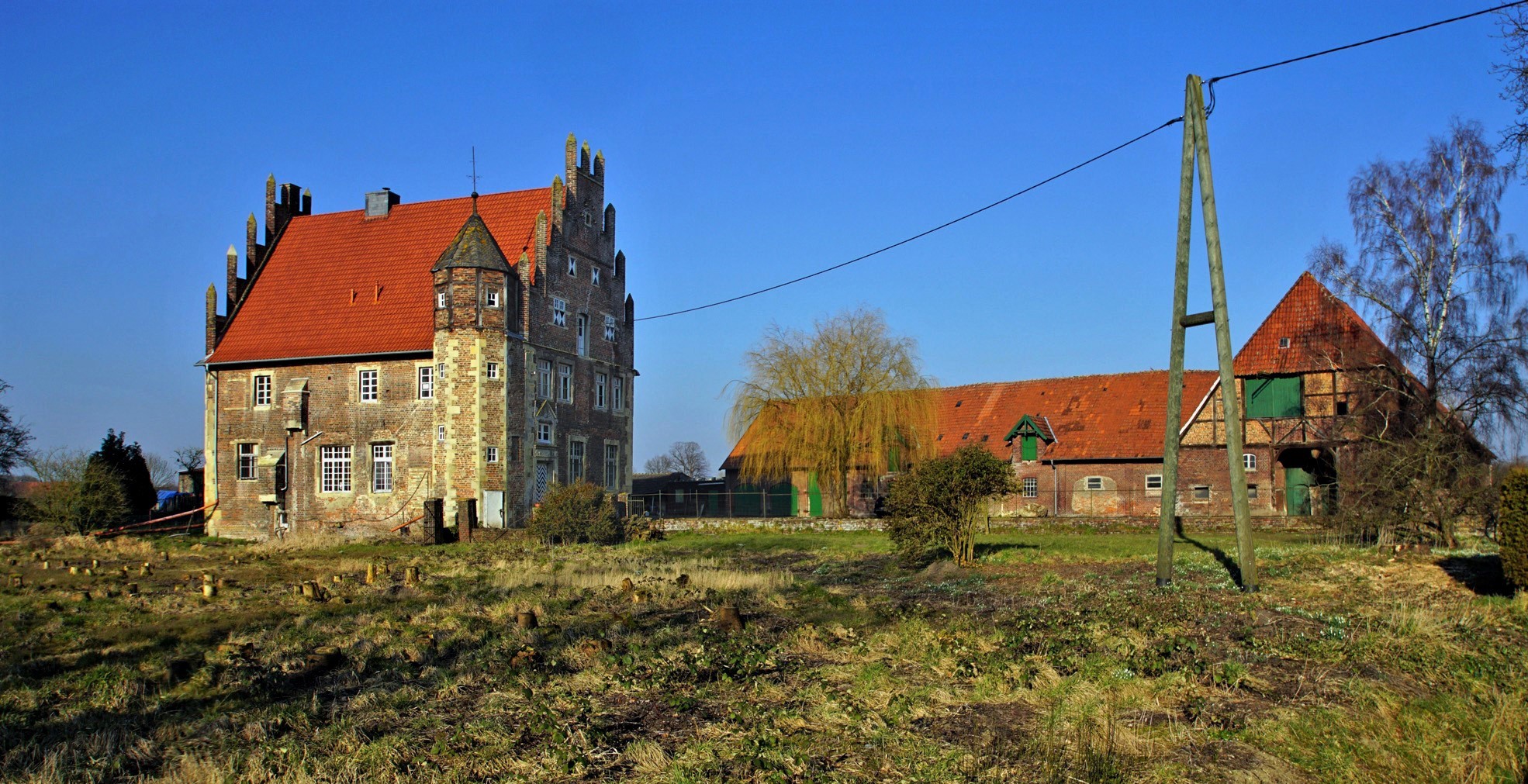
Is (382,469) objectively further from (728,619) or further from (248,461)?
(728,619)

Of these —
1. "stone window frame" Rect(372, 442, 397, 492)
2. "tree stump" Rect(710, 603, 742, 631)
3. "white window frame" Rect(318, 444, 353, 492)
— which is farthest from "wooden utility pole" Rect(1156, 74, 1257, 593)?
"white window frame" Rect(318, 444, 353, 492)

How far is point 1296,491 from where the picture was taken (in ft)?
135

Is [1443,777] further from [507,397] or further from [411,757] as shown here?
[507,397]

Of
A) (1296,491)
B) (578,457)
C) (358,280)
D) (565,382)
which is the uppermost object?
(358,280)

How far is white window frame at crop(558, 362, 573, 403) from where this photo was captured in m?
40.5

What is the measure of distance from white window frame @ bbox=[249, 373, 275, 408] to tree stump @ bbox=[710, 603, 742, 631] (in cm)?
3249

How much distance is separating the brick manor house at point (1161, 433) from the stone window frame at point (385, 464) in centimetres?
1453

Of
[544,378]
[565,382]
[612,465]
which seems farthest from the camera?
[612,465]

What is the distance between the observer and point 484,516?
36.5 m

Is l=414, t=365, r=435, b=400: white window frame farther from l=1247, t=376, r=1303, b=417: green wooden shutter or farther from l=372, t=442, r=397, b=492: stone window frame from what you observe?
l=1247, t=376, r=1303, b=417: green wooden shutter

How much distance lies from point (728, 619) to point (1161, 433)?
3461 centimetres

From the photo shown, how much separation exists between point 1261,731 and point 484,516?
31.6 meters

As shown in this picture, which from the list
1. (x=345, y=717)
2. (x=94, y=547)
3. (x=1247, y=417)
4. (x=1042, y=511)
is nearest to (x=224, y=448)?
(x=94, y=547)

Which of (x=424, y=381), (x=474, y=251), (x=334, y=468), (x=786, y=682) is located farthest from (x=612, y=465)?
(x=786, y=682)
